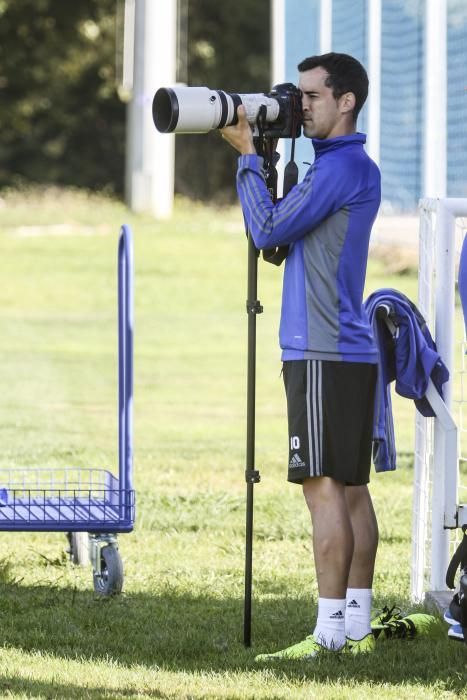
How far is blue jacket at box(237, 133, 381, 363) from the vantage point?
4.55 m

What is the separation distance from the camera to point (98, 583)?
18.8 ft

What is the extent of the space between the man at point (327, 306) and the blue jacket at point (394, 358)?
0.40 meters

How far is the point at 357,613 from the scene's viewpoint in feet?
15.9

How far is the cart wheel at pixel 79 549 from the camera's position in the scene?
6.36 meters

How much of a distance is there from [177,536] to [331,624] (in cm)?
231

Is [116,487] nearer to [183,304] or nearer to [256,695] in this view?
[256,695]

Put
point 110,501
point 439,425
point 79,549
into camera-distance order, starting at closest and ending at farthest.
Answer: point 439,425 < point 110,501 < point 79,549

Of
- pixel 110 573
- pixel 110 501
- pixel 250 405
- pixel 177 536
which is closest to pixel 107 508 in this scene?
pixel 110 501

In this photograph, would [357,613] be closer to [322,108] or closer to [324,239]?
[324,239]

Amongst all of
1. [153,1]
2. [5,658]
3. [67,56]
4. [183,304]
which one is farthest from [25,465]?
[67,56]

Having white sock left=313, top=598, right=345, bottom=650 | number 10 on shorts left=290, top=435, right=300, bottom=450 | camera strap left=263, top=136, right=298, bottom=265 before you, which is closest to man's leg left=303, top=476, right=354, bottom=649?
white sock left=313, top=598, right=345, bottom=650

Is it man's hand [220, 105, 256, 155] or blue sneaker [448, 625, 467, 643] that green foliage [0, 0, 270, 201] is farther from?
blue sneaker [448, 625, 467, 643]

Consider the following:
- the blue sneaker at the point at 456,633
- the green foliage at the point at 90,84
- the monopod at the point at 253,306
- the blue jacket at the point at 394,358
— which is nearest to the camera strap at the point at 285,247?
the monopod at the point at 253,306

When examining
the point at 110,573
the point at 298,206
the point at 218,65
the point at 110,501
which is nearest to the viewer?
the point at 298,206
